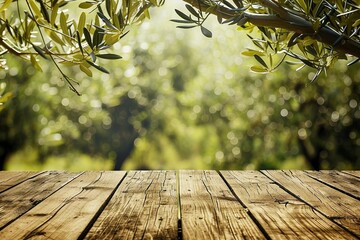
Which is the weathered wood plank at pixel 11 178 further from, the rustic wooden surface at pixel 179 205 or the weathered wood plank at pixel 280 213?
the weathered wood plank at pixel 280 213

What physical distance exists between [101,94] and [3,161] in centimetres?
245

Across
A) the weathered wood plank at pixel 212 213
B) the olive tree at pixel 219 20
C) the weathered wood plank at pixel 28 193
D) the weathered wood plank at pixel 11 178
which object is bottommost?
the weathered wood plank at pixel 212 213

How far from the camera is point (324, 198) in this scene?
2.97m

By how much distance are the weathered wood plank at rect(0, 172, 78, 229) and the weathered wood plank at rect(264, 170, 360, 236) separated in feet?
4.78

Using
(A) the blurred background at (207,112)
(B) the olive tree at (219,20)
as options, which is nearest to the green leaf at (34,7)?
(B) the olive tree at (219,20)

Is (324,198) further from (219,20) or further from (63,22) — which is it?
(63,22)

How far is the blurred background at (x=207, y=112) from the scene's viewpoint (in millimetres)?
9734

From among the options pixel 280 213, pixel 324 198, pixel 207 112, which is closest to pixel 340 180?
pixel 324 198

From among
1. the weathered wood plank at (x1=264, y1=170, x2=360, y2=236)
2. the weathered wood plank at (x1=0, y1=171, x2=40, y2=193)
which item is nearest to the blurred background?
the weathered wood plank at (x1=0, y1=171, x2=40, y2=193)

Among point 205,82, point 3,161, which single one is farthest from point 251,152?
point 3,161

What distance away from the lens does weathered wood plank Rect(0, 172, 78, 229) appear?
2566 millimetres

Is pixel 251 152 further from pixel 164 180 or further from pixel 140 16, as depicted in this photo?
pixel 140 16

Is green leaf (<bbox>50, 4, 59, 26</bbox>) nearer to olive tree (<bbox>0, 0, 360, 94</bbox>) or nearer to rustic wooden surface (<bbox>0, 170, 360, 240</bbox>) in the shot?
olive tree (<bbox>0, 0, 360, 94</bbox>)

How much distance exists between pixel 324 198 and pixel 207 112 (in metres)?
8.85
